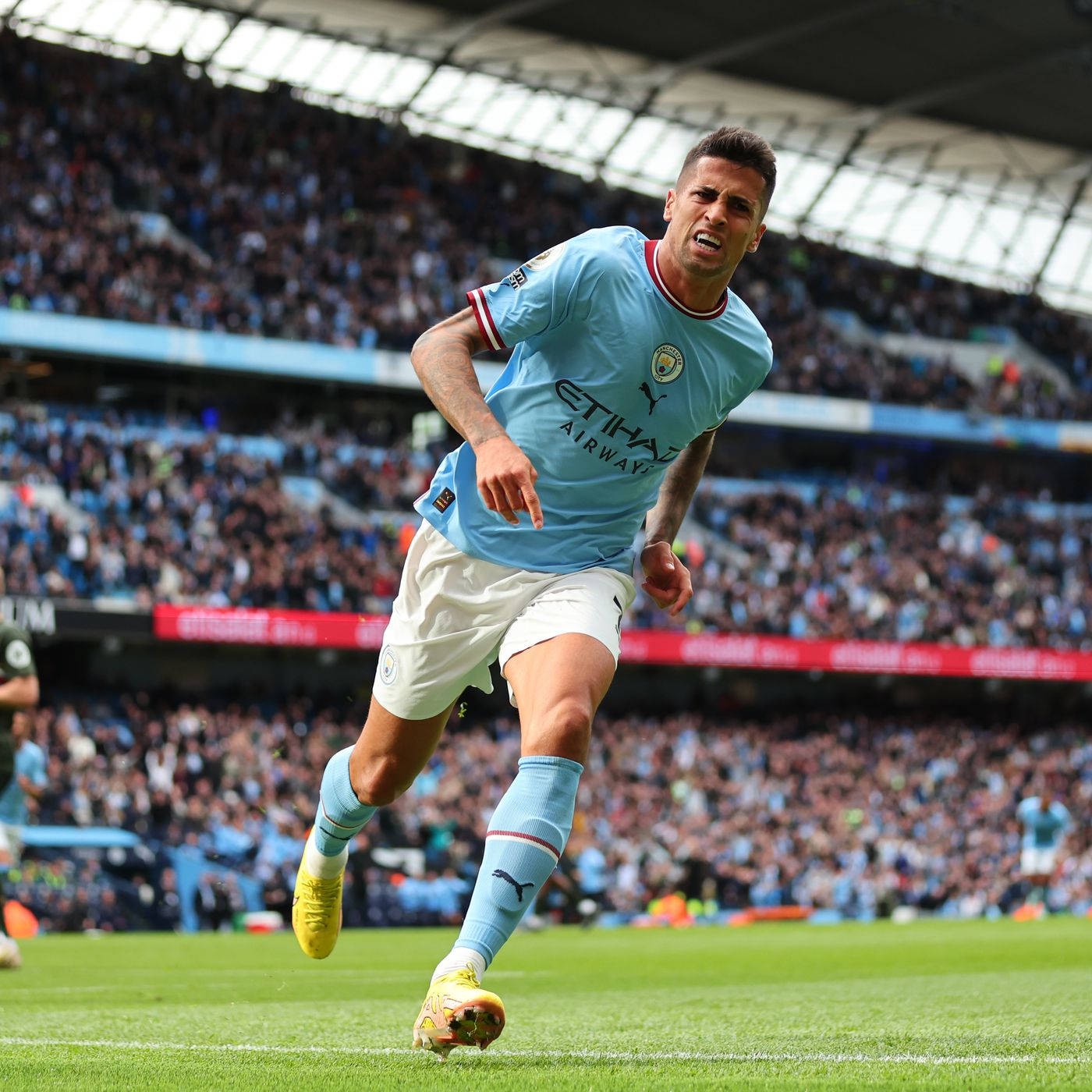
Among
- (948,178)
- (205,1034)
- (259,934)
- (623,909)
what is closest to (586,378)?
(205,1034)

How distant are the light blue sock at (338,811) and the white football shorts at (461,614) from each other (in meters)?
0.47

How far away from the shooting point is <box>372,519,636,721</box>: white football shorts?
491 centimetres

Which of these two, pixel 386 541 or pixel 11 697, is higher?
pixel 11 697

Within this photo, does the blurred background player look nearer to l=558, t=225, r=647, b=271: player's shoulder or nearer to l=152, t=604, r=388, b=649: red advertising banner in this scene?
l=152, t=604, r=388, b=649: red advertising banner

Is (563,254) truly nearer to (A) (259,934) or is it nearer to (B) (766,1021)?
(B) (766,1021)

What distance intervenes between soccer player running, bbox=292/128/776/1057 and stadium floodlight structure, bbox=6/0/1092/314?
103ft

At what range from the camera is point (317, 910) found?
589 cm

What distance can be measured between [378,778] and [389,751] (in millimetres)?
124

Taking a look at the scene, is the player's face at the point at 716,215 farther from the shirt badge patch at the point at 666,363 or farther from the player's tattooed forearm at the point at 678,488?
the player's tattooed forearm at the point at 678,488

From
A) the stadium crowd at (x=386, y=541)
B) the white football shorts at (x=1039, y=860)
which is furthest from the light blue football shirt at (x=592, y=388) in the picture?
the stadium crowd at (x=386, y=541)

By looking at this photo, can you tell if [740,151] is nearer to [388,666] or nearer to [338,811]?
[388,666]

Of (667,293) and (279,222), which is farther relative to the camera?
(279,222)

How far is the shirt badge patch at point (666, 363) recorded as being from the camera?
4902mm

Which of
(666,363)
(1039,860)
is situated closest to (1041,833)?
(1039,860)
